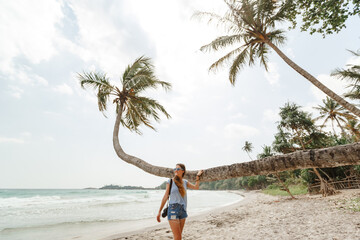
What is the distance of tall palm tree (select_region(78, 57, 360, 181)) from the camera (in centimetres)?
150

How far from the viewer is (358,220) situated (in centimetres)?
551

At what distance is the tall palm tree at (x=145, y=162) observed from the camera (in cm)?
150

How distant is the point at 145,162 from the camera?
12.2 ft

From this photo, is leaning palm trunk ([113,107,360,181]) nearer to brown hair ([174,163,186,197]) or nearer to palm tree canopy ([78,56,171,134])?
brown hair ([174,163,186,197])

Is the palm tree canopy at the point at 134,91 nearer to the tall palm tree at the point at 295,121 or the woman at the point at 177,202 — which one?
the woman at the point at 177,202

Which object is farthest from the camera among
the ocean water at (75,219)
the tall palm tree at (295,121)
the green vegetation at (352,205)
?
the tall palm tree at (295,121)

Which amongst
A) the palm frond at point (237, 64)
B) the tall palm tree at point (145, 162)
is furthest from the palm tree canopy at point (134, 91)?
the palm frond at point (237, 64)

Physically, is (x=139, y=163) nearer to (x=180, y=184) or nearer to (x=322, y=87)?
(x=180, y=184)

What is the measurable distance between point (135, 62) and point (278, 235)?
749 centimetres

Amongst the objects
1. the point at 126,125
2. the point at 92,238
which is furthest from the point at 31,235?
the point at 126,125

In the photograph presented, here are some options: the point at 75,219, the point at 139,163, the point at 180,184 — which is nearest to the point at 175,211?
the point at 180,184

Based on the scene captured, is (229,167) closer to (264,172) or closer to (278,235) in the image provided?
(264,172)

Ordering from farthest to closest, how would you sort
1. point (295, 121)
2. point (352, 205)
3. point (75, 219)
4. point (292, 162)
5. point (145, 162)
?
point (295, 121)
point (75, 219)
point (352, 205)
point (145, 162)
point (292, 162)

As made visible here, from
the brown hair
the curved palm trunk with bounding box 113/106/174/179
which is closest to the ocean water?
the curved palm trunk with bounding box 113/106/174/179
